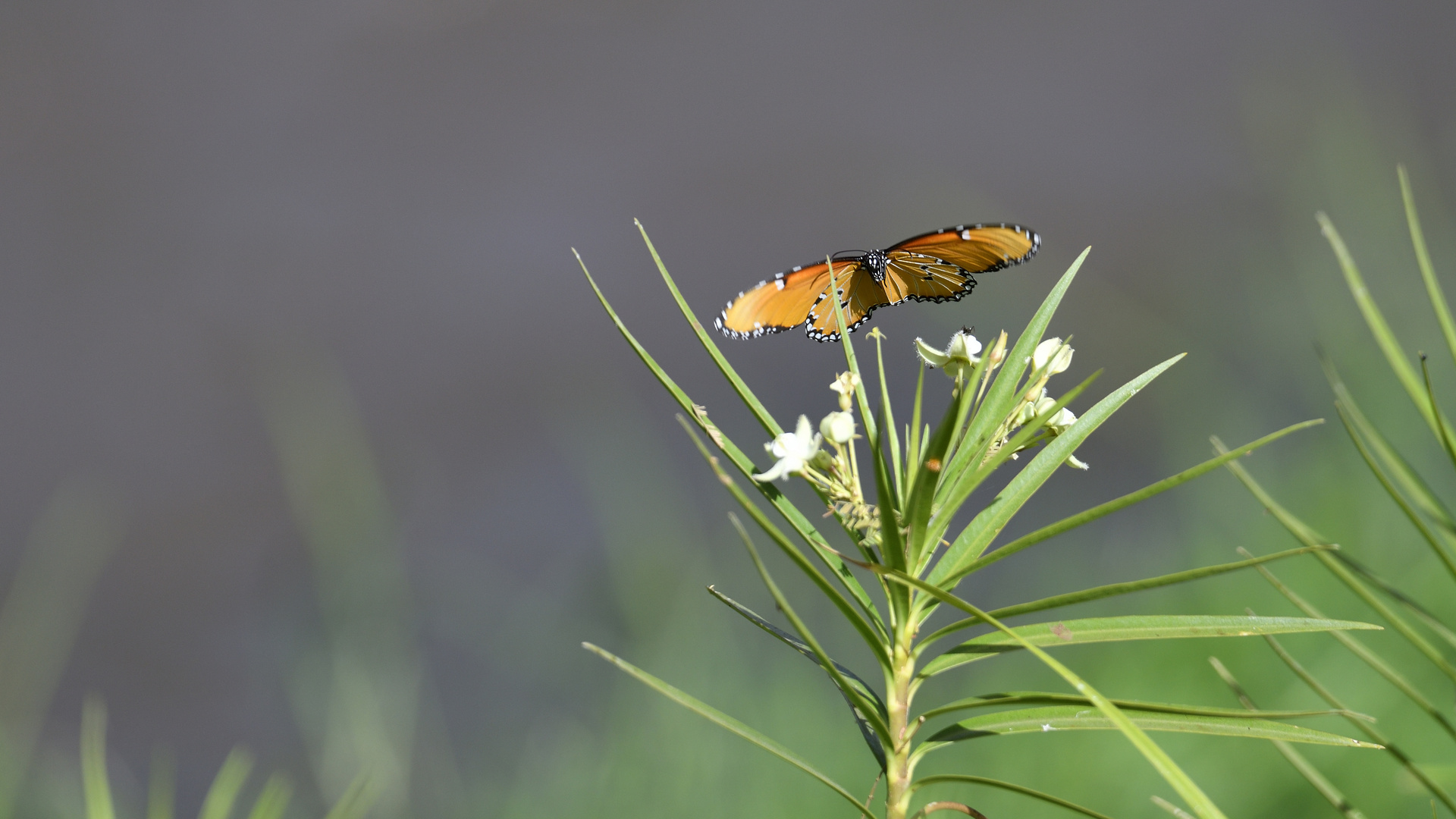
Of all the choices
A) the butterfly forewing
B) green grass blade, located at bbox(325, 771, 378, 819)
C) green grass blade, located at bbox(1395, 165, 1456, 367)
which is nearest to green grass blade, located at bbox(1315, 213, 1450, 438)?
green grass blade, located at bbox(1395, 165, 1456, 367)

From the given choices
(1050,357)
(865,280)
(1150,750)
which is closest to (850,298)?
(865,280)

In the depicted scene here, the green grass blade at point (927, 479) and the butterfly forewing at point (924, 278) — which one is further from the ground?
the butterfly forewing at point (924, 278)

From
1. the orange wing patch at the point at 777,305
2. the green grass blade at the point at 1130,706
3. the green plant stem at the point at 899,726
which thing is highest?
the orange wing patch at the point at 777,305

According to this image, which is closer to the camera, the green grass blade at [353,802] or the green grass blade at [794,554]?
the green grass blade at [794,554]

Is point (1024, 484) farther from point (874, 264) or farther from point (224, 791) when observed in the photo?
point (224, 791)

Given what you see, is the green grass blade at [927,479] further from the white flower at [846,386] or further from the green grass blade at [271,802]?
the green grass blade at [271,802]

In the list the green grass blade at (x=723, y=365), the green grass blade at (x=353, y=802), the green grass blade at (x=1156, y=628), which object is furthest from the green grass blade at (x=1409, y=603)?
the green grass blade at (x=353, y=802)
